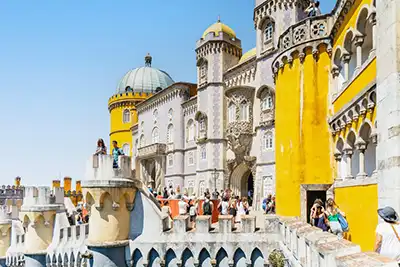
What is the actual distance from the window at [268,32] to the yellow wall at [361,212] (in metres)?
18.1

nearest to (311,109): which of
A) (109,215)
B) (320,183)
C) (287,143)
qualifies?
(287,143)

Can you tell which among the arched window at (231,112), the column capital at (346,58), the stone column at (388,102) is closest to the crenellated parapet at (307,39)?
the column capital at (346,58)

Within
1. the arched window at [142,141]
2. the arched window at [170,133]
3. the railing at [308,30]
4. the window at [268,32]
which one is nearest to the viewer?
the railing at [308,30]

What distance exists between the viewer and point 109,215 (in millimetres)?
14773

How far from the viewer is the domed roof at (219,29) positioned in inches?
1430

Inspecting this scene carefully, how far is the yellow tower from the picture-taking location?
59.9m

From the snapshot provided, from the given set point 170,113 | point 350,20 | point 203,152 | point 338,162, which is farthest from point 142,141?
point 350,20

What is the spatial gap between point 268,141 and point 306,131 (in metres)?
14.3

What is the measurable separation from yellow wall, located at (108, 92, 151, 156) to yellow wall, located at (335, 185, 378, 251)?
4944 centimetres

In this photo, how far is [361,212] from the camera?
1059 centimetres

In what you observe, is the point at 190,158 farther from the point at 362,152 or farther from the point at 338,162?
the point at 362,152

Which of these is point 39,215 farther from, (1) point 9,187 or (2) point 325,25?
(1) point 9,187

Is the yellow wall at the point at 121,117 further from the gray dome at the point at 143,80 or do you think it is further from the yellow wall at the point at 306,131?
the yellow wall at the point at 306,131

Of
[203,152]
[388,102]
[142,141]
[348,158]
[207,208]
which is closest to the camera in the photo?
[388,102]
